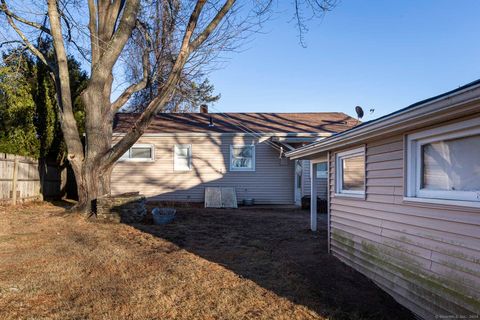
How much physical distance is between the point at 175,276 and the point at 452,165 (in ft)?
12.4

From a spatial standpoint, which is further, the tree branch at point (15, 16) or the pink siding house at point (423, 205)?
the tree branch at point (15, 16)

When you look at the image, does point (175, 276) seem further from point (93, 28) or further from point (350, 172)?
point (93, 28)

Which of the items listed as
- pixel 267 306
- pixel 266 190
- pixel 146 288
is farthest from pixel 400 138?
pixel 266 190

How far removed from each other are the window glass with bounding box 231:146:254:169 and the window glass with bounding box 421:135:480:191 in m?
11.7

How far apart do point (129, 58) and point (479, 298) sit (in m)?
15.0

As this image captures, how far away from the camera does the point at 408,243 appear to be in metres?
4.70

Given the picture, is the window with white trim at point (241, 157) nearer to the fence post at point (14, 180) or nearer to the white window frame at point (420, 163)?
the fence post at point (14, 180)

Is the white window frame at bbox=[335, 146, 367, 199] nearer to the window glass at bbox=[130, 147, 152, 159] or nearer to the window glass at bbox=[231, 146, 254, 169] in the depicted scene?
the window glass at bbox=[231, 146, 254, 169]

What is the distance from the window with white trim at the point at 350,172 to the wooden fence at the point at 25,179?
10489 mm

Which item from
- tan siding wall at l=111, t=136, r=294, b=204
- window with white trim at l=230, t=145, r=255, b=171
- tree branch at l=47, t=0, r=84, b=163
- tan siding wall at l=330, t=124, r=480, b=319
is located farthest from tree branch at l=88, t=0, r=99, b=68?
tan siding wall at l=330, t=124, r=480, b=319

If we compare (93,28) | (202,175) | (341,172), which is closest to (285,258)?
(341,172)

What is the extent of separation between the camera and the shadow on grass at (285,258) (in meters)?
4.67

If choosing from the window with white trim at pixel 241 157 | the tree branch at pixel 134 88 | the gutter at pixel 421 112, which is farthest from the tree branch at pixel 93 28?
the gutter at pixel 421 112

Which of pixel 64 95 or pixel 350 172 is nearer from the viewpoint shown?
pixel 350 172
